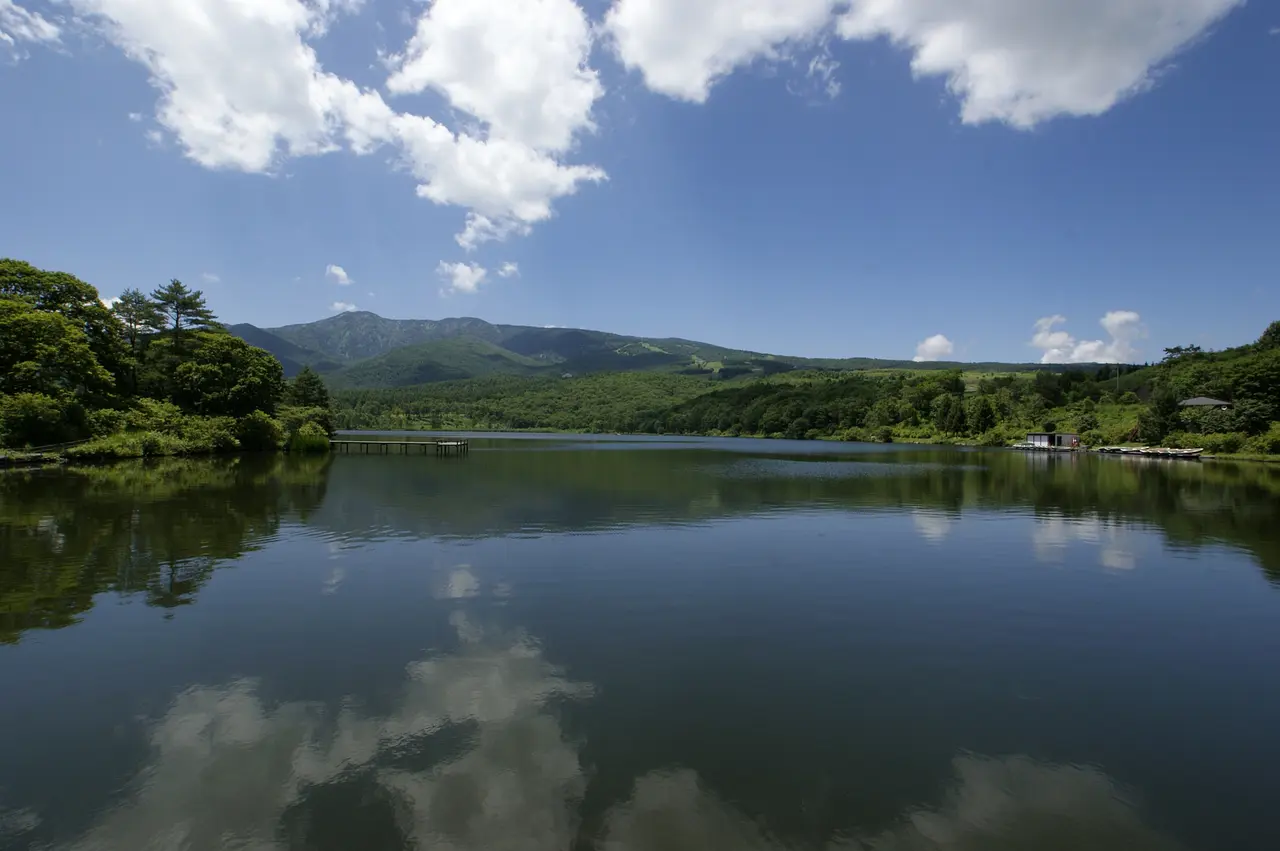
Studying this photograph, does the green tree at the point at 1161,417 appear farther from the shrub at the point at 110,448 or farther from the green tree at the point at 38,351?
the green tree at the point at 38,351

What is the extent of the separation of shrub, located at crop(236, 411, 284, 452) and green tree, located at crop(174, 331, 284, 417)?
76.8 inches

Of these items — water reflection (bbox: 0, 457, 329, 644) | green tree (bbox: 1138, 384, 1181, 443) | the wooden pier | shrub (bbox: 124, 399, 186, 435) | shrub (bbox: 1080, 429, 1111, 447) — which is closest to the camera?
water reflection (bbox: 0, 457, 329, 644)

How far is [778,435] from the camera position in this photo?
6432 inches

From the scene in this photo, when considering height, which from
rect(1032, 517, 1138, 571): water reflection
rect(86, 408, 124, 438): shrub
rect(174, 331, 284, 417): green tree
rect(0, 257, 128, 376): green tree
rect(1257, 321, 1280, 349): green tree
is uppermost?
rect(1257, 321, 1280, 349): green tree

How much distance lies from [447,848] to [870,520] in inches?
920

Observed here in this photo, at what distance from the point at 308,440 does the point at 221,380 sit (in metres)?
10.8

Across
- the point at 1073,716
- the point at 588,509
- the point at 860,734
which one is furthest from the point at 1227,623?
the point at 588,509

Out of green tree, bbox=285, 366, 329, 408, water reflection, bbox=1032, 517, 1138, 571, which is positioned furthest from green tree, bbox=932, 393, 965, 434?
green tree, bbox=285, 366, 329, 408

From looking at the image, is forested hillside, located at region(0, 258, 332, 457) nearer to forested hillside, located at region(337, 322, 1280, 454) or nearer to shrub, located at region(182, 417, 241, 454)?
shrub, located at region(182, 417, 241, 454)

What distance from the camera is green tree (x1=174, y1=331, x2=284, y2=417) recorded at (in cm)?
6125

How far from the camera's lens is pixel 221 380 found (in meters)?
62.4

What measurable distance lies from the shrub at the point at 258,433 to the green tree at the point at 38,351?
14.2 metres

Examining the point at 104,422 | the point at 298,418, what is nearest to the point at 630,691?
the point at 104,422

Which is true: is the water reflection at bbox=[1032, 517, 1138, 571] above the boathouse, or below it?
below
